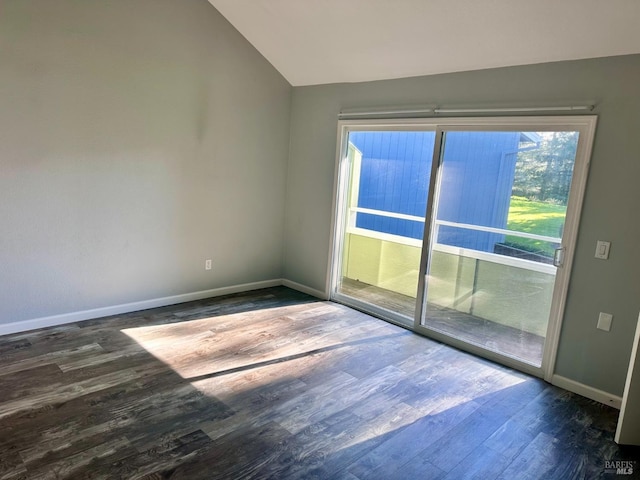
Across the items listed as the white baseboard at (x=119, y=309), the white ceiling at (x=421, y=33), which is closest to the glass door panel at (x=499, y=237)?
the white ceiling at (x=421, y=33)

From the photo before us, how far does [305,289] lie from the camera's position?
506 centimetres

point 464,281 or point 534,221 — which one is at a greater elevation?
point 534,221

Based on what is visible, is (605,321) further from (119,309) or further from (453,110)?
(119,309)

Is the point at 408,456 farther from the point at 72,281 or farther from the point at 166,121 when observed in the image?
the point at 166,121

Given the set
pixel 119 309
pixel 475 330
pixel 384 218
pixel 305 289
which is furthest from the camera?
pixel 305 289

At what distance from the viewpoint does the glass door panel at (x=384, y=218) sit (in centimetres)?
407

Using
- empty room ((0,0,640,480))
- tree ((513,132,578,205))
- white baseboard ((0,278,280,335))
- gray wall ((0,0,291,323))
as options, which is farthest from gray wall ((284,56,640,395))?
white baseboard ((0,278,280,335))

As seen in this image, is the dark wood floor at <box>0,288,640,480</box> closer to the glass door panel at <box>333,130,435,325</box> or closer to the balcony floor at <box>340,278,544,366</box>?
the balcony floor at <box>340,278,544,366</box>

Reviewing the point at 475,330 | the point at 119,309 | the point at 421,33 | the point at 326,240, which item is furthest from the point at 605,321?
the point at 119,309

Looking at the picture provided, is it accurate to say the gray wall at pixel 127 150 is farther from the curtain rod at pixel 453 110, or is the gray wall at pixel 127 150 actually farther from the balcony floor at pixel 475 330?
the balcony floor at pixel 475 330

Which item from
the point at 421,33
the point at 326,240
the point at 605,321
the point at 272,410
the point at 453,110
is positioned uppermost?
the point at 421,33

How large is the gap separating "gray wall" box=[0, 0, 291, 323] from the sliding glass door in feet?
3.73

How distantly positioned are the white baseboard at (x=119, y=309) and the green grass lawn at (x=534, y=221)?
286cm

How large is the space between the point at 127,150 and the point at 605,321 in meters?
3.96
